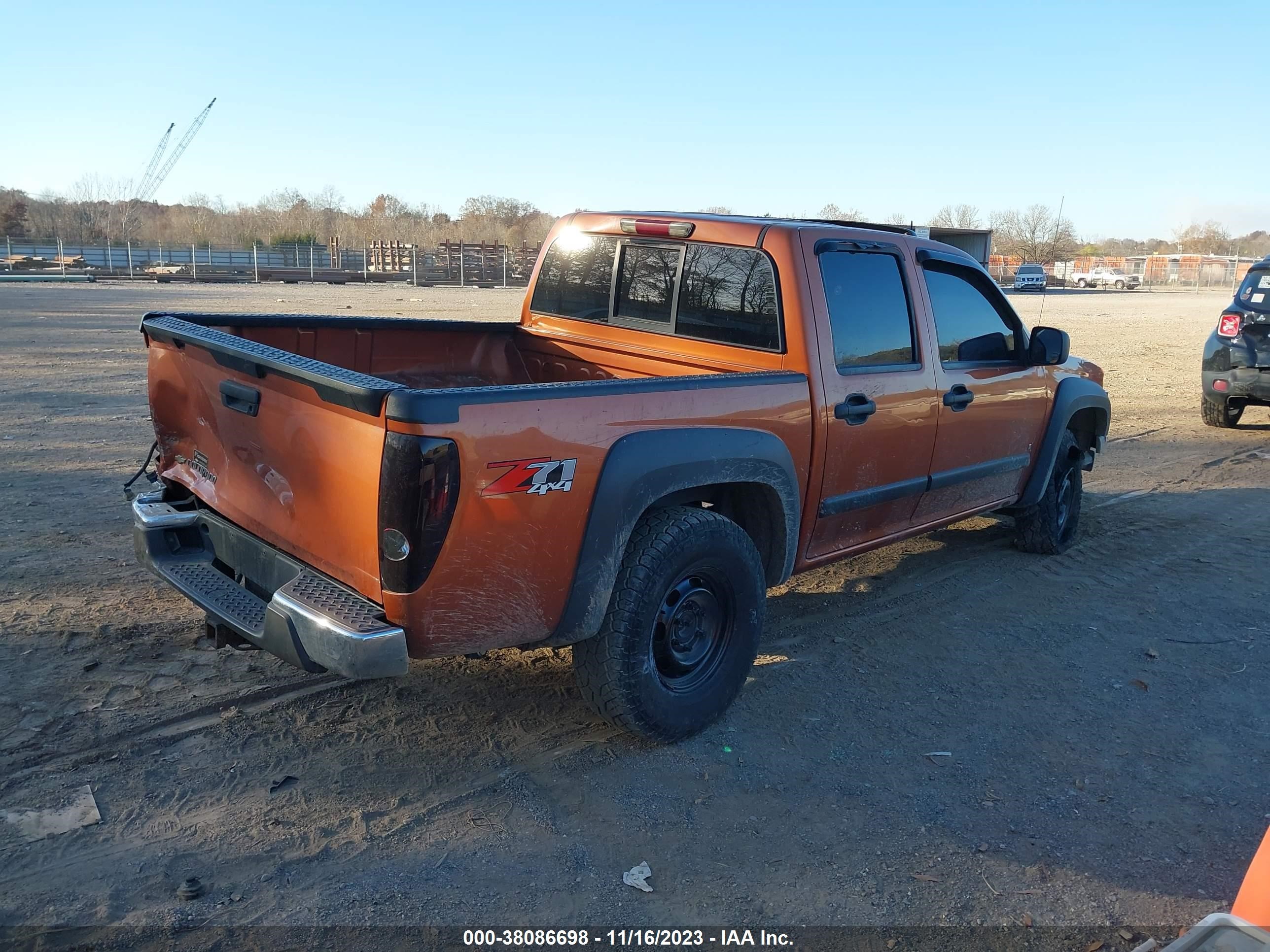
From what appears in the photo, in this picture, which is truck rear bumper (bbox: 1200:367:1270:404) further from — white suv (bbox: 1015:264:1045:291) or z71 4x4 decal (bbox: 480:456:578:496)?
white suv (bbox: 1015:264:1045:291)

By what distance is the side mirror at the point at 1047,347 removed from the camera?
5.40 metres

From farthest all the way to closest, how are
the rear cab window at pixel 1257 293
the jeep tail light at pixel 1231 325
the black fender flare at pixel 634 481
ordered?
the jeep tail light at pixel 1231 325
the rear cab window at pixel 1257 293
the black fender flare at pixel 634 481

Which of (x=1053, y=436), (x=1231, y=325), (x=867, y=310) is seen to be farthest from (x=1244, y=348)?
(x=867, y=310)

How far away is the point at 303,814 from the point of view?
3252 mm

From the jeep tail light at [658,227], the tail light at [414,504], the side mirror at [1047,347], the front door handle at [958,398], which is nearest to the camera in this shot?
the tail light at [414,504]

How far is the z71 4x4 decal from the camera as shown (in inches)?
118

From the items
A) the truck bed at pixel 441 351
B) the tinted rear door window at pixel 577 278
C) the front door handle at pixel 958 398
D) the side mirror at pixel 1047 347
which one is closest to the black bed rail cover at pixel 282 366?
the truck bed at pixel 441 351

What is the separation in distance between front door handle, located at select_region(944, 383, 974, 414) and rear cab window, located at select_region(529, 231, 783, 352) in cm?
Result: 119

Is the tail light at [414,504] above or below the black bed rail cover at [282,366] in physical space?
below

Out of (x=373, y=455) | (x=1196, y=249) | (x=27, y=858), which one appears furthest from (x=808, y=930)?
(x=1196, y=249)

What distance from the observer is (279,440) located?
129 inches

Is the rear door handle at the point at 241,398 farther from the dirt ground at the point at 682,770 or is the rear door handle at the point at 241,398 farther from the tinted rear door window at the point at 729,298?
the tinted rear door window at the point at 729,298

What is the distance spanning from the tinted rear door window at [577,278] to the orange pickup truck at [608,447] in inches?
0.6

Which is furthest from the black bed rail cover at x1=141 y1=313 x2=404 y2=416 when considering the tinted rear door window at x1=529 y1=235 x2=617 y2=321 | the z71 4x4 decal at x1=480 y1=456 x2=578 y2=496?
the tinted rear door window at x1=529 y1=235 x2=617 y2=321
